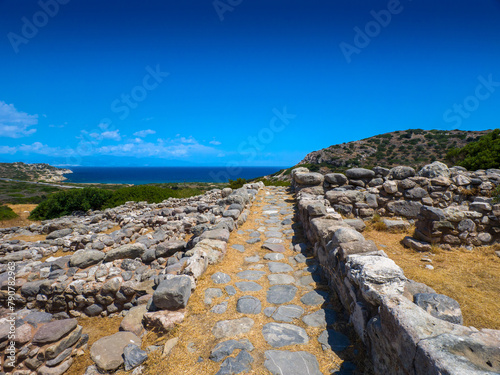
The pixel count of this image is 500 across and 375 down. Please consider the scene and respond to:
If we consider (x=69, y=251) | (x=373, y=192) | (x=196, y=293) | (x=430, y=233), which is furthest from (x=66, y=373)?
(x=373, y=192)

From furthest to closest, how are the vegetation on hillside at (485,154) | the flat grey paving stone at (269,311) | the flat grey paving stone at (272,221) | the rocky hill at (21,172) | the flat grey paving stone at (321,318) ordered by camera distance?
the rocky hill at (21,172) → the vegetation on hillside at (485,154) → the flat grey paving stone at (272,221) → the flat grey paving stone at (269,311) → the flat grey paving stone at (321,318)

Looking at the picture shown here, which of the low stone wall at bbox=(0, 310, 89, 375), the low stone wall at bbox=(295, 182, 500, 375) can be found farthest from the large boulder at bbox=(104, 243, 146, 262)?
the low stone wall at bbox=(295, 182, 500, 375)

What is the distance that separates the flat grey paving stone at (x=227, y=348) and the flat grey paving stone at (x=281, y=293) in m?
1.03

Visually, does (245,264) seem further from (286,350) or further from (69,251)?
(69,251)

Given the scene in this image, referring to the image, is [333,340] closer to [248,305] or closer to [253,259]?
[248,305]

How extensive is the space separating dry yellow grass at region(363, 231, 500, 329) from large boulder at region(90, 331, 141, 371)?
4.55 metres

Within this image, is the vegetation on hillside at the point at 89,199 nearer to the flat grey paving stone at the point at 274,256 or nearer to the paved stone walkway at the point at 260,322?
the flat grey paving stone at the point at 274,256

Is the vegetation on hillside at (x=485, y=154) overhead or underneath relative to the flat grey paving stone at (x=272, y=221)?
overhead

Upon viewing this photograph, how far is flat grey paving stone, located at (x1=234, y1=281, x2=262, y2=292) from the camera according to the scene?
14.0ft

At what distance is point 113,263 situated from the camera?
18.4 ft

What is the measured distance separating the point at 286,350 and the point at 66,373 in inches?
133

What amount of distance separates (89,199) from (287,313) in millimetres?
19923

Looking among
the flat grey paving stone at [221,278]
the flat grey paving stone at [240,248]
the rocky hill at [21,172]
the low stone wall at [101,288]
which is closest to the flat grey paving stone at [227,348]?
the low stone wall at [101,288]

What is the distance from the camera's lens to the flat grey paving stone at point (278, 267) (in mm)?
5000
